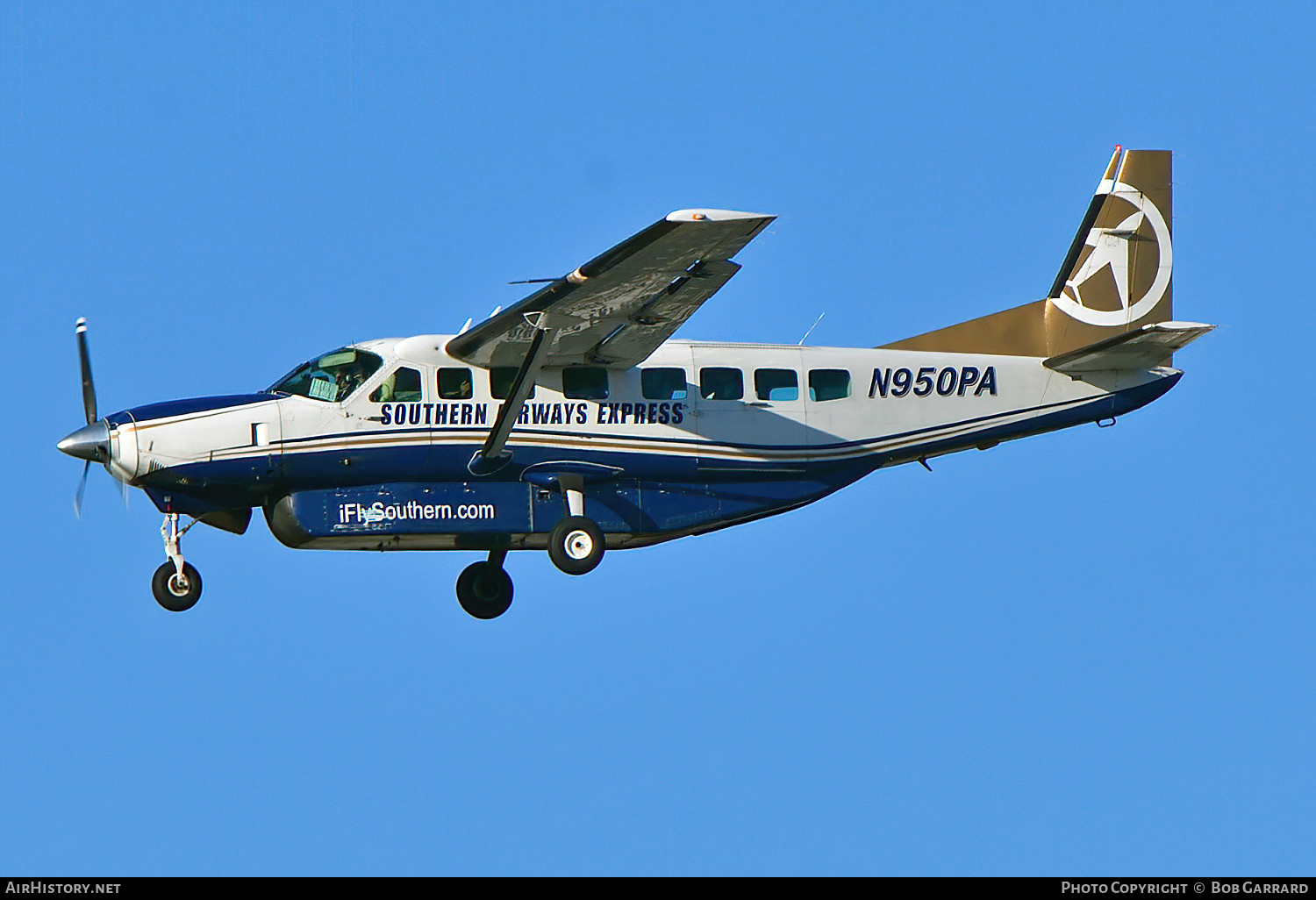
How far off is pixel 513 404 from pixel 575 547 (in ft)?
5.70

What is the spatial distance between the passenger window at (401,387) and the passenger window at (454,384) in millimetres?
265

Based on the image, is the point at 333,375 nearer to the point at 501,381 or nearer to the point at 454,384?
the point at 454,384

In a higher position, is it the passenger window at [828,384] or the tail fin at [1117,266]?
the tail fin at [1117,266]

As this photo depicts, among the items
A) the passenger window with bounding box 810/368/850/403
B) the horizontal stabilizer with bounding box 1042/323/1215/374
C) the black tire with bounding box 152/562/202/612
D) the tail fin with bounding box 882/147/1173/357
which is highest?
the tail fin with bounding box 882/147/1173/357

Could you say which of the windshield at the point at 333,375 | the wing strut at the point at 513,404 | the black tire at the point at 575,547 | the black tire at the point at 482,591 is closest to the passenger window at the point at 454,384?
the wing strut at the point at 513,404

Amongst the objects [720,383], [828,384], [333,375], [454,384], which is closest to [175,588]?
[333,375]

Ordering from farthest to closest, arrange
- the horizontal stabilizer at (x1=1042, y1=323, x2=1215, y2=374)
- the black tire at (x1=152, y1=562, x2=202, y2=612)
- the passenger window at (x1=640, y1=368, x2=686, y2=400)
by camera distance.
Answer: the horizontal stabilizer at (x1=1042, y1=323, x2=1215, y2=374) → the passenger window at (x1=640, y1=368, x2=686, y2=400) → the black tire at (x1=152, y1=562, x2=202, y2=612)

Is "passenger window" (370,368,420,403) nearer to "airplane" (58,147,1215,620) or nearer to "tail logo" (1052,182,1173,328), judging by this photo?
"airplane" (58,147,1215,620)

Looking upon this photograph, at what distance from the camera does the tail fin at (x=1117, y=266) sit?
84.1ft

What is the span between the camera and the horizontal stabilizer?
23.9m

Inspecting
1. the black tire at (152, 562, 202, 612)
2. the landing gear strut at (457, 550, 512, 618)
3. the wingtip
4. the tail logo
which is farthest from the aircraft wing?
the tail logo

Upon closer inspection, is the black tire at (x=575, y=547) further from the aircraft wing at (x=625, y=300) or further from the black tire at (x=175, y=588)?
the black tire at (x=175, y=588)

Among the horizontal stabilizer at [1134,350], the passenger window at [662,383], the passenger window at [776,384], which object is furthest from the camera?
the passenger window at [776,384]

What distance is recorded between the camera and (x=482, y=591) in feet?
81.1
